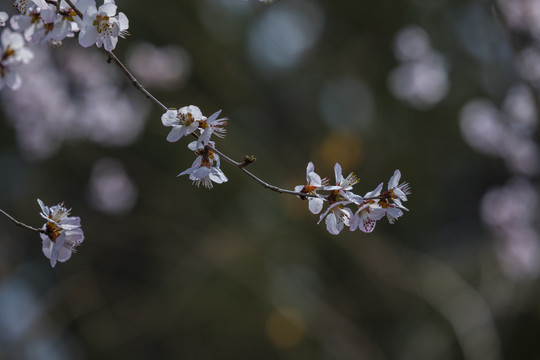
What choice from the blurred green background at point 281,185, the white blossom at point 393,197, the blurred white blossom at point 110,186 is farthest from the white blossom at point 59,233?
the blurred white blossom at point 110,186

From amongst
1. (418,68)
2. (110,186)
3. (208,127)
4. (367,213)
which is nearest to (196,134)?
(208,127)

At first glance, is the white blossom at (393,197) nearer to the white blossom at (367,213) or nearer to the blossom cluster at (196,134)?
the white blossom at (367,213)

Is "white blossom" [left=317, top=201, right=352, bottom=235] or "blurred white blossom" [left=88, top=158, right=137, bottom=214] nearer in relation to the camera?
"white blossom" [left=317, top=201, right=352, bottom=235]

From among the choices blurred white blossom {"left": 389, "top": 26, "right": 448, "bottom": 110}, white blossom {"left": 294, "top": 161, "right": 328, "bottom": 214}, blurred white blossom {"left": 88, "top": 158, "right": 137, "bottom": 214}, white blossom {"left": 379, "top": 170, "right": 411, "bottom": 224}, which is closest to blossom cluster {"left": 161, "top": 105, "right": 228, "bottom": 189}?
white blossom {"left": 294, "top": 161, "right": 328, "bottom": 214}

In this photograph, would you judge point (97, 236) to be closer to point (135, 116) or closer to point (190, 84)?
point (135, 116)

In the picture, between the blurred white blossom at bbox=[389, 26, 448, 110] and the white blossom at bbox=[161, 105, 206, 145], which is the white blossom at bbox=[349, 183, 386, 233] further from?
the blurred white blossom at bbox=[389, 26, 448, 110]

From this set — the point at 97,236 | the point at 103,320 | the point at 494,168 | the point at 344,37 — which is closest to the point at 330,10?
the point at 344,37
